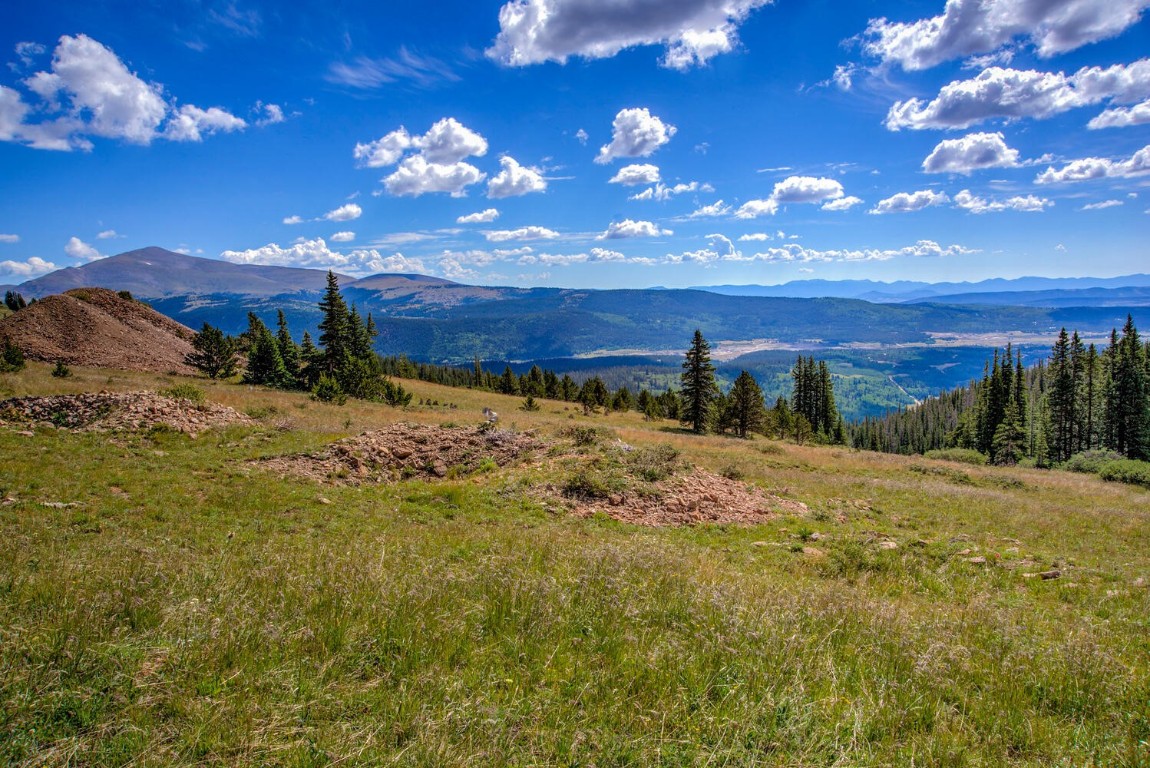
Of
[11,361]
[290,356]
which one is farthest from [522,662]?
[290,356]

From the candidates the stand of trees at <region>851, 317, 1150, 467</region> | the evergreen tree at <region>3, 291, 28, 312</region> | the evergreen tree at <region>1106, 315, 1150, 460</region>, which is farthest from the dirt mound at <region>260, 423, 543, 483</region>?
the evergreen tree at <region>1106, 315, 1150, 460</region>

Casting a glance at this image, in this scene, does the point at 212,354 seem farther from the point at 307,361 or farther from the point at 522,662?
the point at 522,662

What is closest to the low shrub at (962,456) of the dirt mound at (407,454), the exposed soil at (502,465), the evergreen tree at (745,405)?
the evergreen tree at (745,405)

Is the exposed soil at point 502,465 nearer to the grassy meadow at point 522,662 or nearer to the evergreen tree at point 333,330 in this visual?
the grassy meadow at point 522,662

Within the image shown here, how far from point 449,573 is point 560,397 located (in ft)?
281

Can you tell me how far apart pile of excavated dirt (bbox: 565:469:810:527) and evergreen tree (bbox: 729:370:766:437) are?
136 ft

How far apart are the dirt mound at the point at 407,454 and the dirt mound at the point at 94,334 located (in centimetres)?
3707

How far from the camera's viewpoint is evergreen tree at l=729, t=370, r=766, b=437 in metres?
55.1

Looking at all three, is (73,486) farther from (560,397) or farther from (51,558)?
(560,397)

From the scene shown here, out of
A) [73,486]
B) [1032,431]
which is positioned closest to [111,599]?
[73,486]

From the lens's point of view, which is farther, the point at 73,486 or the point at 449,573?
the point at 73,486

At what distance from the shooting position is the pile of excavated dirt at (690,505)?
12.8 meters

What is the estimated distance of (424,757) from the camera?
2.71 m

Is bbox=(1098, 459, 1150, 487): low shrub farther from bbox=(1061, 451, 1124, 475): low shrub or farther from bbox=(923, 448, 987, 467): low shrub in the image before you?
bbox=(923, 448, 987, 467): low shrub
